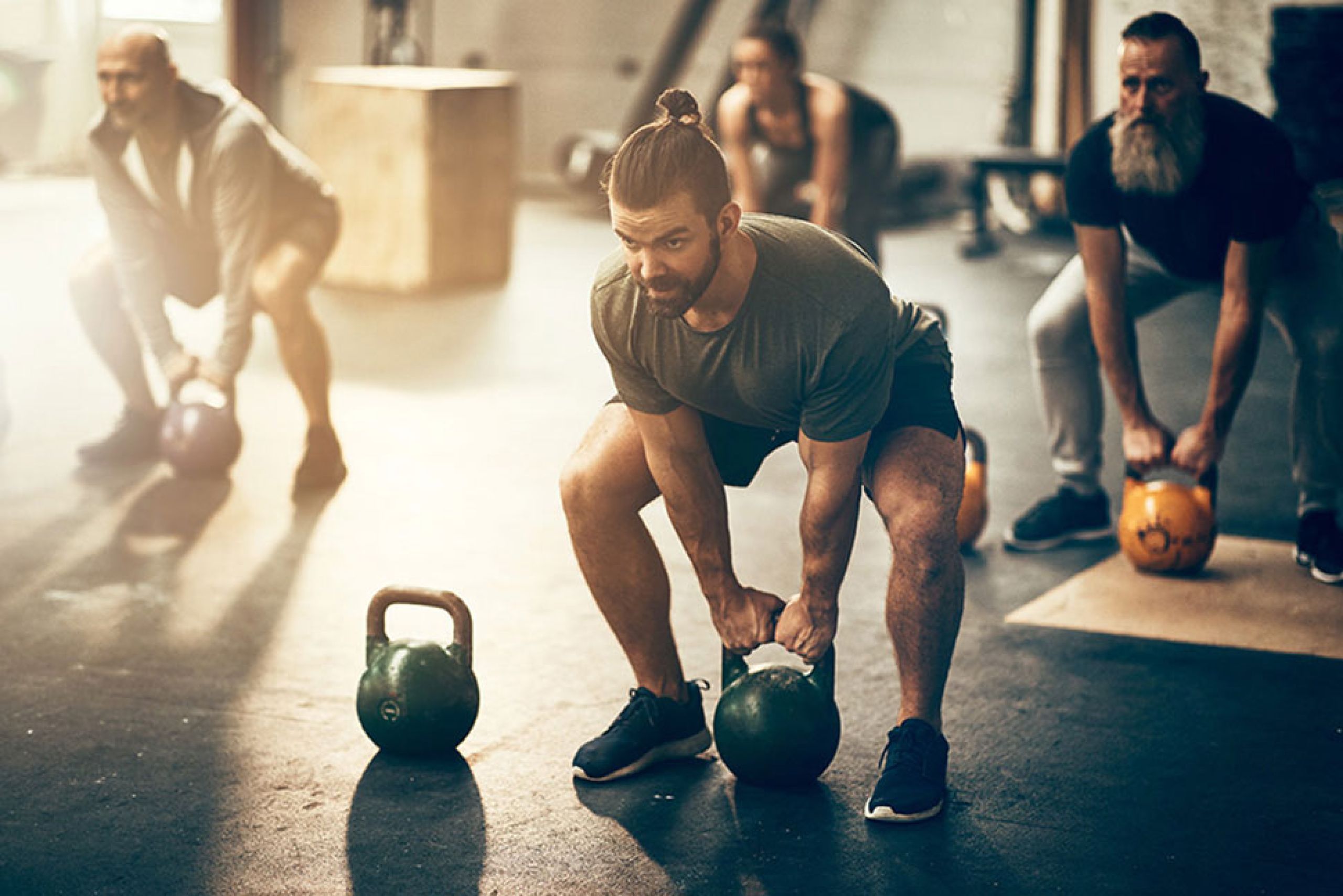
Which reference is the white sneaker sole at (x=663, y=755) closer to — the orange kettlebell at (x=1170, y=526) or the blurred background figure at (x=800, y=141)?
the orange kettlebell at (x=1170, y=526)

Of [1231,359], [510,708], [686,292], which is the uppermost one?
[686,292]

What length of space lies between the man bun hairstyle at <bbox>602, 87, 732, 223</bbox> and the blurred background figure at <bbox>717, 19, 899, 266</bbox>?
275 centimetres

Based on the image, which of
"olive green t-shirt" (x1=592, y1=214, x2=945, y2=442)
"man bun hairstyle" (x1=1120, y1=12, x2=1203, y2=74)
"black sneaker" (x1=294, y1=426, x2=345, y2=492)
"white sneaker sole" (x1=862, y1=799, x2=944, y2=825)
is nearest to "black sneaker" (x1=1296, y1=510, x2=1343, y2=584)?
"man bun hairstyle" (x1=1120, y1=12, x2=1203, y2=74)

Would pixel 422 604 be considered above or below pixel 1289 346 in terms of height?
below

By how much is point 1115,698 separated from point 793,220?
3.75 feet

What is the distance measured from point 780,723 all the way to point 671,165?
0.84 m

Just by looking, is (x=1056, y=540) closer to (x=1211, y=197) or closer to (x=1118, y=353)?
(x=1118, y=353)

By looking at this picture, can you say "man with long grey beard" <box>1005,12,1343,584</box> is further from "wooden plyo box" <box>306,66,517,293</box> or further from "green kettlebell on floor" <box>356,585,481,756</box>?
"wooden plyo box" <box>306,66,517,293</box>

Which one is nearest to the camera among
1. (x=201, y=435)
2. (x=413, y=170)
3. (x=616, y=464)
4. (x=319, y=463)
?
(x=616, y=464)

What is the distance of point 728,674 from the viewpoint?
2564mm

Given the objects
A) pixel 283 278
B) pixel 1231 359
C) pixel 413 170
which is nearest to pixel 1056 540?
pixel 1231 359

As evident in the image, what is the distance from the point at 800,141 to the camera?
5.20 metres

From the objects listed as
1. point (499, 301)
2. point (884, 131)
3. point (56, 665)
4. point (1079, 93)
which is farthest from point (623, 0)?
point (56, 665)

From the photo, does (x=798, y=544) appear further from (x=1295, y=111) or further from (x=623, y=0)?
(x=623, y=0)
